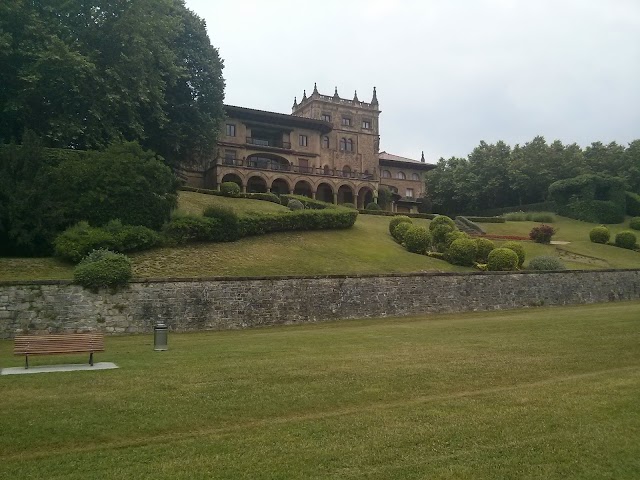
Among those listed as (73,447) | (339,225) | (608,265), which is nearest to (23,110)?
(339,225)

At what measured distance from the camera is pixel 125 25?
3256 centimetres

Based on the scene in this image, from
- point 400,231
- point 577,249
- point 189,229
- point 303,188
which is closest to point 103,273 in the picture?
point 189,229

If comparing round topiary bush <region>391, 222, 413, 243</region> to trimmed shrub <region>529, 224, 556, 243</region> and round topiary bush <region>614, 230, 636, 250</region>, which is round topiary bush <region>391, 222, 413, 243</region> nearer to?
trimmed shrub <region>529, 224, 556, 243</region>

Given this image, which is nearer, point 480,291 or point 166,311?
point 166,311

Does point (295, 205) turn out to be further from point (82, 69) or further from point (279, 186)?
point (279, 186)

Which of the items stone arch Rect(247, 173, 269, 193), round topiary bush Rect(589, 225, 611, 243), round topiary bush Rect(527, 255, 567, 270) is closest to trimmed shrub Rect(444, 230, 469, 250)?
round topiary bush Rect(527, 255, 567, 270)

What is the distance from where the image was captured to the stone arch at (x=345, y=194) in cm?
6612

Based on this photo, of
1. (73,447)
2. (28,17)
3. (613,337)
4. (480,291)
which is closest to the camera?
(73,447)

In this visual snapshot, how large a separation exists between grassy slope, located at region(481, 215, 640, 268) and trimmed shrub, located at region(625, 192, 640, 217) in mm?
9120

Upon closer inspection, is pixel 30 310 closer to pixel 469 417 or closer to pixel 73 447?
pixel 73 447

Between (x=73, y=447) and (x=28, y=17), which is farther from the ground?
(x=28, y=17)

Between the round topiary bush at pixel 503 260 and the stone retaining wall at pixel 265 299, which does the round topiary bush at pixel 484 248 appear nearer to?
the round topiary bush at pixel 503 260

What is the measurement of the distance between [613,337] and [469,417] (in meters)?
8.63

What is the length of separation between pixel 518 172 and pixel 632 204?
13.2m
